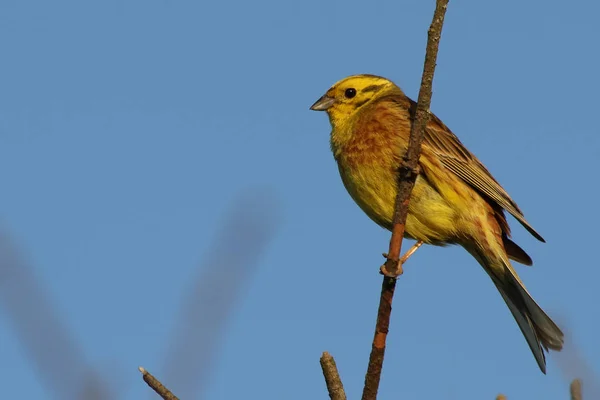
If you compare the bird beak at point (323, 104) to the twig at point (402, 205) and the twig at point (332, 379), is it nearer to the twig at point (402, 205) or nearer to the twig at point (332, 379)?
the twig at point (402, 205)

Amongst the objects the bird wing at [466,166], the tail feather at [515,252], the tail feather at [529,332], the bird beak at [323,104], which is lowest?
the tail feather at [529,332]

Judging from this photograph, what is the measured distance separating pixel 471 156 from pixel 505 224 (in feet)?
1.62

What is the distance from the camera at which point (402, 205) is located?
362cm

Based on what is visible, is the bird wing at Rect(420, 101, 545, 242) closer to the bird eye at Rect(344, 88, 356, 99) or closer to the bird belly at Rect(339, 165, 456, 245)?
the bird belly at Rect(339, 165, 456, 245)

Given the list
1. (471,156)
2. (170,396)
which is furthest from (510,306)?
(170,396)

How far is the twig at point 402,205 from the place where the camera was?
3.22m

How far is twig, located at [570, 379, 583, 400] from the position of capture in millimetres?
1696

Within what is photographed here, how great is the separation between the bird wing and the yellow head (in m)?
0.56

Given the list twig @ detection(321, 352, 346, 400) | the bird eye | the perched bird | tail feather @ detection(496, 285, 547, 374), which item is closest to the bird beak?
the bird eye

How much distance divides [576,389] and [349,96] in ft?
15.2

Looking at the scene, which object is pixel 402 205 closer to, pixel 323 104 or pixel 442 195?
pixel 442 195

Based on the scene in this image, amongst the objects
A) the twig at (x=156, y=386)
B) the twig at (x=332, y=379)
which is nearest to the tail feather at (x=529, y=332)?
the twig at (x=332, y=379)

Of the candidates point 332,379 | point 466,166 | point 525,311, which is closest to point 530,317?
point 525,311

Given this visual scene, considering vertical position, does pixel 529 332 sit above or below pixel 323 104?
below
